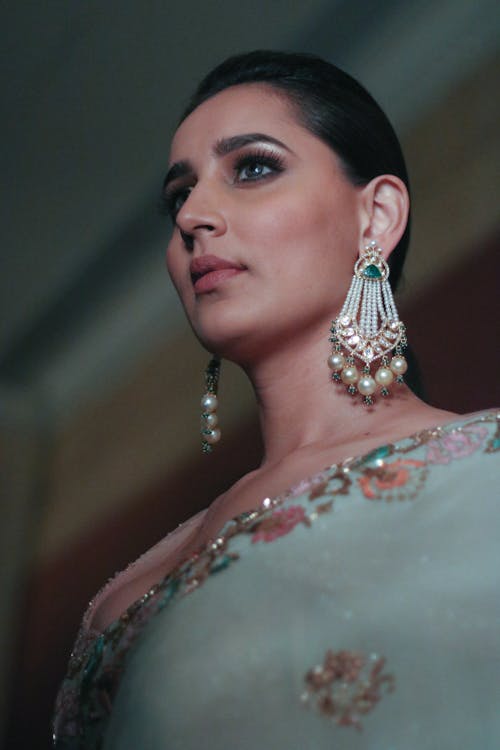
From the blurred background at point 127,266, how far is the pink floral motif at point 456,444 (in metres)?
0.74

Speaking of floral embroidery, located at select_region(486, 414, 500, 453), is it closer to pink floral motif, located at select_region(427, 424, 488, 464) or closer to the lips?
pink floral motif, located at select_region(427, 424, 488, 464)

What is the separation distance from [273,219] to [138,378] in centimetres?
142

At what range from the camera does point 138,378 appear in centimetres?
276

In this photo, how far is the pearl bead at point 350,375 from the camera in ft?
4.54

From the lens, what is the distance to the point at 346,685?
3.44 ft

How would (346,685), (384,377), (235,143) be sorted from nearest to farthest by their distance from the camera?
(346,685)
(384,377)
(235,143)

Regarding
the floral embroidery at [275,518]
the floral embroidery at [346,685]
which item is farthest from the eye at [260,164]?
the floral embroidery at [346,685]

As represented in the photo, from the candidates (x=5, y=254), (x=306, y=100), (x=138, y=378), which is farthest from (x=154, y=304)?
(x=306, y=100)

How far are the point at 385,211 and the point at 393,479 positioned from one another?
0.45 m

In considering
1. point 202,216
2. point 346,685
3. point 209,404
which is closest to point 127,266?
point 209,404

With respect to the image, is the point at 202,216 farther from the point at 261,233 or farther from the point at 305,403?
the point at 305,403

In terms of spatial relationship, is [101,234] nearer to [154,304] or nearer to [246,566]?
[154,304]

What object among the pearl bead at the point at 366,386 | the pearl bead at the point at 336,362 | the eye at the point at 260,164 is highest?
the eye at the point at 260,164

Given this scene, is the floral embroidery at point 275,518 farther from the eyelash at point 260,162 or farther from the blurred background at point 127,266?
the blurred background at point 127,266
